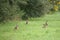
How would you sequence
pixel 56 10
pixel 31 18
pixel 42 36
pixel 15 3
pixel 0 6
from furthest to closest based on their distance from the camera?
pixel 56 10 → pixel 31 18 → pixel 15 3 → pixel 0 6 → pixel 42 36

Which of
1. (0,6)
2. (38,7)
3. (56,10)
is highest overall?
(0,6)

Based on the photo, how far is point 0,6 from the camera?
20.4 meters

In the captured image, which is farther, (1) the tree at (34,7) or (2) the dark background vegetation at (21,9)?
(1) the tree at (34,7)

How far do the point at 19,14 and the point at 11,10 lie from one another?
86.4 inches

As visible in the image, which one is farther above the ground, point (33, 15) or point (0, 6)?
point (0, 6)

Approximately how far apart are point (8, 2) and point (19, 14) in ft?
8.34

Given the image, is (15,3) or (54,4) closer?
(15,3)

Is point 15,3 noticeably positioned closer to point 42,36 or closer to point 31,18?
point 31,18

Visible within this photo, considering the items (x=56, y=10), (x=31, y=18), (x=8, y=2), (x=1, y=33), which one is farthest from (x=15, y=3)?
(x=56, y=10)

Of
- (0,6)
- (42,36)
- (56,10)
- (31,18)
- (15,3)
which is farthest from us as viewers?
(56,10)

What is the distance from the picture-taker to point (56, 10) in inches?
1357

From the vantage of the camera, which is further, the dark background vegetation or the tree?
the tree

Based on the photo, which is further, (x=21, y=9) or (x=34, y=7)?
(x=34, y=7)

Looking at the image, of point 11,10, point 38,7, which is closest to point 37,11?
point 38,7
